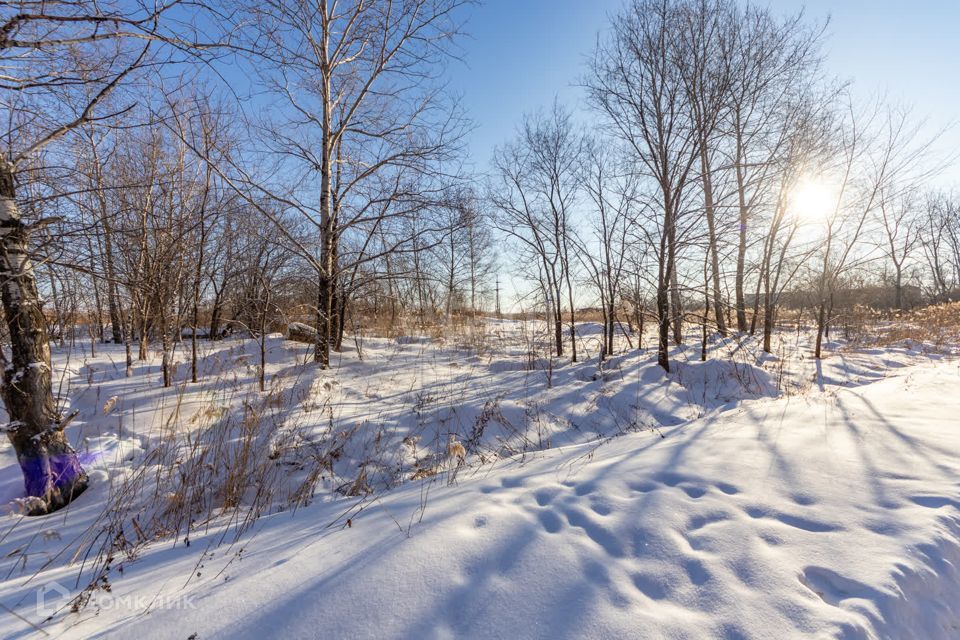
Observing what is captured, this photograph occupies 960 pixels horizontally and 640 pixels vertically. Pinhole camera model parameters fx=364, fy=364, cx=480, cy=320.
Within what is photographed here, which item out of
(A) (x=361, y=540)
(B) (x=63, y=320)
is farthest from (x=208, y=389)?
(A) (x=361, y=540)

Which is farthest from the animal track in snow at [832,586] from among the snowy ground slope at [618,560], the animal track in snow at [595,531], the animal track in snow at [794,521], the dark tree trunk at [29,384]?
the dark tree trunk at [29,384]

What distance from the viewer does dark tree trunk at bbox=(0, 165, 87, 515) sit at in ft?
8.10

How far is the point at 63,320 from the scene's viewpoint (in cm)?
631

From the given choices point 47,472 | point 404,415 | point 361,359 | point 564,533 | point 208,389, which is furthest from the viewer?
point 361,359

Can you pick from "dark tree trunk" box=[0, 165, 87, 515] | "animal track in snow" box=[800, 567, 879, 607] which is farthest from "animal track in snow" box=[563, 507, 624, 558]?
"dark tree trunk" box=[0, 165, 87, 515]

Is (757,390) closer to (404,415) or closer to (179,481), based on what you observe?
(404,415)

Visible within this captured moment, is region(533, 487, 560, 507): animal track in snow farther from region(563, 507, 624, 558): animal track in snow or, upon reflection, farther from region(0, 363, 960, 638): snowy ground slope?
region(563, 507, 624, 558): animal track in snow

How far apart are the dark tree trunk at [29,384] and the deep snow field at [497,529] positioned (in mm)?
190

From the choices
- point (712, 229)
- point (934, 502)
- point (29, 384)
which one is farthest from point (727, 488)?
point (712, 229)

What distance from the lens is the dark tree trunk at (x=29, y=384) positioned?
2.47 metres

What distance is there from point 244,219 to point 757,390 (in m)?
9.09

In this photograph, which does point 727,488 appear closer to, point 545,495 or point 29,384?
point 545,495
